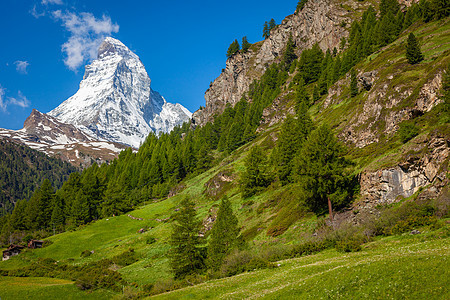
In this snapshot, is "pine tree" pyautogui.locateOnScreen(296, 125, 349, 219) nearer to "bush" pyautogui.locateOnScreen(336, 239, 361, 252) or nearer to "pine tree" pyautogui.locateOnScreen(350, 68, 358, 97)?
"bush" pyautogui.locateOnScreen(336, 239, 361, 252)

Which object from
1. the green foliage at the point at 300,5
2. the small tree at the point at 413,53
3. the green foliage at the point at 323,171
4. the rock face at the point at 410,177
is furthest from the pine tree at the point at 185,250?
the green foliage at the point at 300,5

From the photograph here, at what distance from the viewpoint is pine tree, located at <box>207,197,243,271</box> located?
37.0 m

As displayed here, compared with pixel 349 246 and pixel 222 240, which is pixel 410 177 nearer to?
pixel 349 246

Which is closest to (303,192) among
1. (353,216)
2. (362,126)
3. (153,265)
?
(353,216)

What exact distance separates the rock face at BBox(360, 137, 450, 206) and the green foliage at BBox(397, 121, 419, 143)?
190 inches

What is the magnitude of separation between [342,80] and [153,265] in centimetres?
7596

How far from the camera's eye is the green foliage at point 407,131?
3656 cm

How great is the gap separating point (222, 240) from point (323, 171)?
1702cm

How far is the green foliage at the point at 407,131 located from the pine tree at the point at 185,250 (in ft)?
107

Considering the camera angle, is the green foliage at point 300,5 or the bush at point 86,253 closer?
the bush at point 86,253

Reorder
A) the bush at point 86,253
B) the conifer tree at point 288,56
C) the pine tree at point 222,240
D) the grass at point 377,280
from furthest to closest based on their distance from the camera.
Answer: the conifer tree at point 288,56 → the bush at point 86,253 → the pine tree at point 222,240 → the grass at point 377,280

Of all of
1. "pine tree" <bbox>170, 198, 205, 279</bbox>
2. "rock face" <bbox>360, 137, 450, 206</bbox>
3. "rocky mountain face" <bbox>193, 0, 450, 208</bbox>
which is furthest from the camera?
"pine tree" <bbox>170, 198, 205, 279</bbox>

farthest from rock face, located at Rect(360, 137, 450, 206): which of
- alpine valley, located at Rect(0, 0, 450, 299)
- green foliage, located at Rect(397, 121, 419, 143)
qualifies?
green foliage, located at Rect(397, 121, 419, 143)

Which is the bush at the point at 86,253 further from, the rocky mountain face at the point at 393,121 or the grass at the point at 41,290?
the rocky mountain face at the point at 393,121
